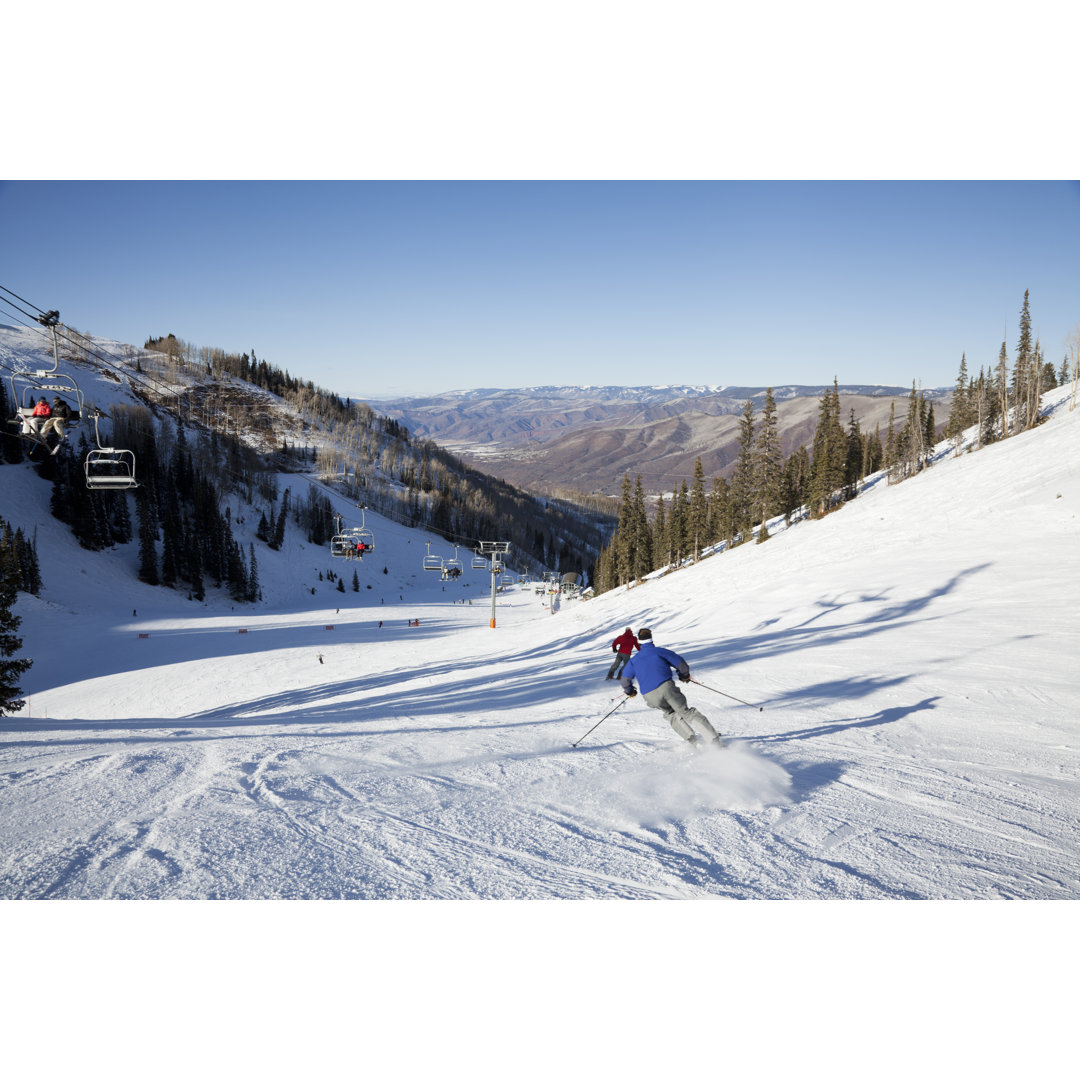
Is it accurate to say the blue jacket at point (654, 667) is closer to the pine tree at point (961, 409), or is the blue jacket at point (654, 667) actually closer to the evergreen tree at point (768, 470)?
the evergreen tree at point (768, 470)

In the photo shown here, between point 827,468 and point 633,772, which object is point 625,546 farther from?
point 633,772

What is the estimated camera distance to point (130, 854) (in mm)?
4641

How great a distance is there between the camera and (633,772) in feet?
21.2

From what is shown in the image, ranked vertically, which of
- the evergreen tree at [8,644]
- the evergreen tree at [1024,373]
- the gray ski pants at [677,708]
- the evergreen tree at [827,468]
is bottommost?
the evergreen tree at [8,644]

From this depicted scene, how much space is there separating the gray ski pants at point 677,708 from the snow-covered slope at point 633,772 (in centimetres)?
31

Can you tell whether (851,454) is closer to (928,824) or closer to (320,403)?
(928,824)

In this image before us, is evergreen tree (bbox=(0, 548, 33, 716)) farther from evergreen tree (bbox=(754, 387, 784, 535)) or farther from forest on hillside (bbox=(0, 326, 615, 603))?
evergreen tree (bbox=(754, 387, 784, 535))

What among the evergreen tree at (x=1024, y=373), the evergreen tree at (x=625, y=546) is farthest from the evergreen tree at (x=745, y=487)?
the evergreen tree at (x=1024, y=373)

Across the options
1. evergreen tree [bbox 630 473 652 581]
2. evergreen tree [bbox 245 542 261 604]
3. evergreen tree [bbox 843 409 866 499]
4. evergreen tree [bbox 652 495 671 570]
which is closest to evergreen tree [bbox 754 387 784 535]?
evergreen tree [bbox 843 409 866 499]

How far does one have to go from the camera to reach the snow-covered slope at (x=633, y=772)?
4.46 metres

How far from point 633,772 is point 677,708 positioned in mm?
952

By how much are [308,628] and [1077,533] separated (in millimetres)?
39141

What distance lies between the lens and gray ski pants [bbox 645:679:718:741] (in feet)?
22.5

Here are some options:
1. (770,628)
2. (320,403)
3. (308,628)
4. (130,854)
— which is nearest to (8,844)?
(130,854)
